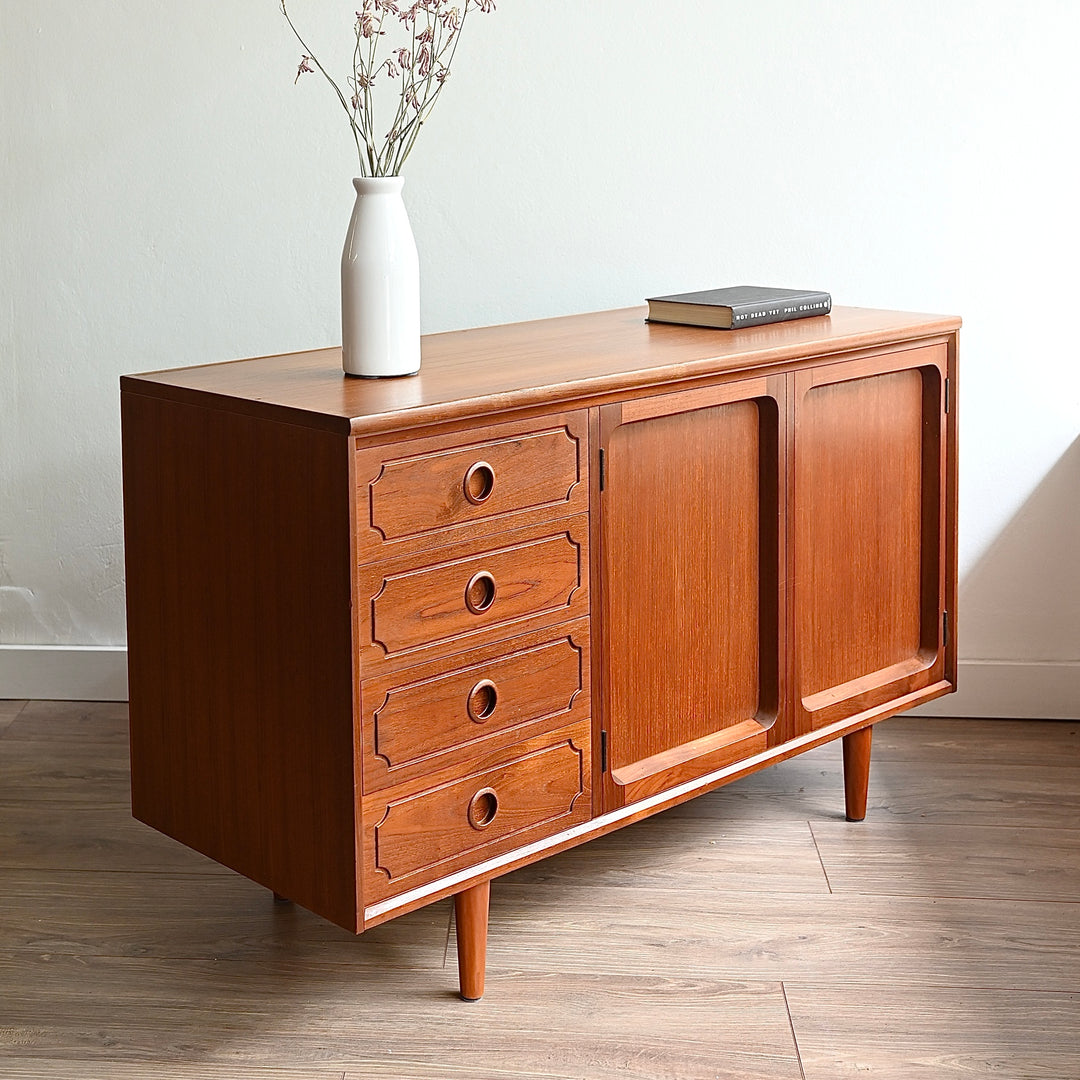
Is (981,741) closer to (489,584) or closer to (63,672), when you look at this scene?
(489,584)

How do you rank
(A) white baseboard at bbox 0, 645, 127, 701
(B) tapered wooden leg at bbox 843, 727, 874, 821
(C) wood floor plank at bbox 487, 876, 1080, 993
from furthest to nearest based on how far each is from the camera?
1. (A) white baseboard at bbox 0, 645, 127, 701
2. (B) tapered wooden leg at bbox 843, 727, 874, 821
3. (C) wood floor plank at bbox 487, 876, 1080, 993

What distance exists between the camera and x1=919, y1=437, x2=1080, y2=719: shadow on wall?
2.76 meters

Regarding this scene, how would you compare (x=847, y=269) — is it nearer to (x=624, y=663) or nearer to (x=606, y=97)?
(x=606, y=97)

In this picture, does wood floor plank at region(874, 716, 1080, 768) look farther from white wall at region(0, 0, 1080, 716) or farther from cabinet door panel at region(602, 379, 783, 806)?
cabinet door panel at region(602, 379, 783, 806)

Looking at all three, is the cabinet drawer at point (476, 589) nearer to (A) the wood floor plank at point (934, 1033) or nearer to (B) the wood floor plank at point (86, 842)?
(A) the wood floor plank at point (934, 1033)

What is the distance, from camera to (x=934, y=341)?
86.0 inches

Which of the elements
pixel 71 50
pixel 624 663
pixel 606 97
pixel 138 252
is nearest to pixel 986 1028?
pixel 624 663

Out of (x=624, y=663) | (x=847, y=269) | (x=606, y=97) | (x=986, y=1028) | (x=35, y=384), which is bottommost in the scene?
(x=986, y=1028)

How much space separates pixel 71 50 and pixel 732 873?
1837 millimetres

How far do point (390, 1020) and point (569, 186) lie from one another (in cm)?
153

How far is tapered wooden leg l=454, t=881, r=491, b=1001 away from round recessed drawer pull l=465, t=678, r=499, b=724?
0.71 ft

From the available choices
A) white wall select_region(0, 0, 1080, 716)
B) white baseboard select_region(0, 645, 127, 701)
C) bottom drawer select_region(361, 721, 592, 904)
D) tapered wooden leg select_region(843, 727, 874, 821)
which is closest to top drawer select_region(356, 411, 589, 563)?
bottom drawer select_region(361, 721, 592, 904)

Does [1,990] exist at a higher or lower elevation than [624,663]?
lower

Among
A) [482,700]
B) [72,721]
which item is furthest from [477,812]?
[72,721]
